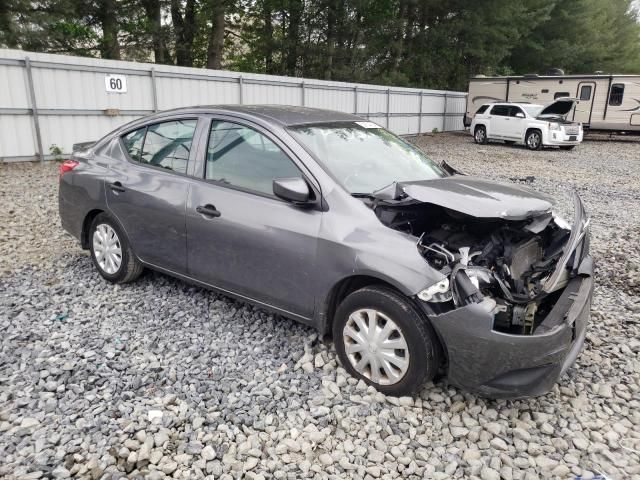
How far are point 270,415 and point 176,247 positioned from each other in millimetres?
1601

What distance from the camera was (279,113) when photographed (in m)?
3.76

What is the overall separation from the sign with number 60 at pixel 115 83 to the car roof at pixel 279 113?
857 centimetres

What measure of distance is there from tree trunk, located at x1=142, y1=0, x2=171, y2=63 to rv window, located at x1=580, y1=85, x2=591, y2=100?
17602 millimetres

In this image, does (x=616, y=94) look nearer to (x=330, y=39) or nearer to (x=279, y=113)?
(x=330, y=39)

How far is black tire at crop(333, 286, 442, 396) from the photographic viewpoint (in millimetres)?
A: 2748

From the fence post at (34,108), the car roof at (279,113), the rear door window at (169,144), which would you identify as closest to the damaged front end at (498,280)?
the car roof at (279,113)

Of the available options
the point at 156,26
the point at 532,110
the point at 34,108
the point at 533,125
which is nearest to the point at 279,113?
the point at 34,108

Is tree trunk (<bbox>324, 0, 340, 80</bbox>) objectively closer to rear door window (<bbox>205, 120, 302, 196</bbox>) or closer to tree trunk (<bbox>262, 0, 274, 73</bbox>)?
tree trunk (<bbox>262, 0, 274, 73</bbox>)

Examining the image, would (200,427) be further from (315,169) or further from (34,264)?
(34,264)

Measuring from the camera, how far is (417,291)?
8.83ft

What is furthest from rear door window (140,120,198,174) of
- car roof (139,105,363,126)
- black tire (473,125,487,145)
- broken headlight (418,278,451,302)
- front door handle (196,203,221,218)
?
black tire (473,125,487,145)

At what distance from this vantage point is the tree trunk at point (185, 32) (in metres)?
20.6

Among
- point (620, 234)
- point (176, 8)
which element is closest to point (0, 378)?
point (620, 234)

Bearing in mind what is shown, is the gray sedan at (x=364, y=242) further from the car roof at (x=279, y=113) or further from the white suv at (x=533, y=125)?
the white suv at (x=533, y=125)
